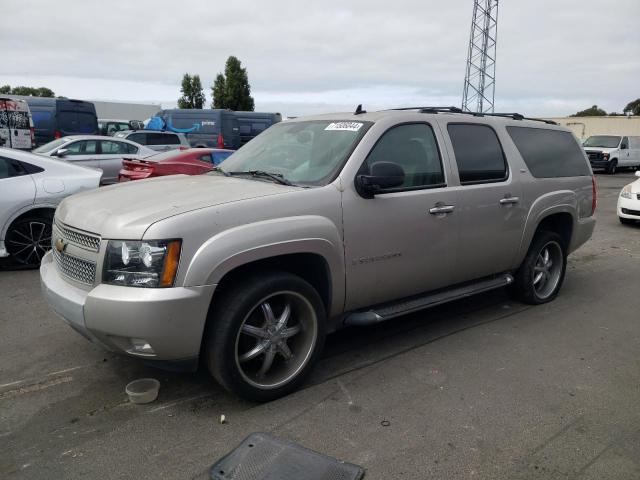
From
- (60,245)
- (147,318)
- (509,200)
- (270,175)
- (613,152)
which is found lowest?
(613,152)

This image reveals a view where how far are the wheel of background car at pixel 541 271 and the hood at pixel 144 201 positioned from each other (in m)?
2.93

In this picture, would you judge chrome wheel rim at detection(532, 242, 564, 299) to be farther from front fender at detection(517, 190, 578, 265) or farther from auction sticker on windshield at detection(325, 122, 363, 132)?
auction sticker on windshield at detection(325, 122, 363, 132)

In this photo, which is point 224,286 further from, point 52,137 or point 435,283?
point 52,137

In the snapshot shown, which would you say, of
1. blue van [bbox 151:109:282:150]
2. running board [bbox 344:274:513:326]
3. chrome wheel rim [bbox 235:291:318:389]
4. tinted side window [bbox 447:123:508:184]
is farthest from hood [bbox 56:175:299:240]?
blue van [bbox 151:109:282:150]

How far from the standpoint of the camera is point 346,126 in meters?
4.20

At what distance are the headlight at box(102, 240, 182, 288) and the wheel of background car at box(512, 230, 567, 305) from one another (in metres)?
3.76

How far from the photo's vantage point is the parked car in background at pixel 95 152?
12656 millimetres

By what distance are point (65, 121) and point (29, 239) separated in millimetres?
15367

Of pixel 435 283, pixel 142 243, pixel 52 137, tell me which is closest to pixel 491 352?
pixel 435 283

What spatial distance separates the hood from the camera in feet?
10.3

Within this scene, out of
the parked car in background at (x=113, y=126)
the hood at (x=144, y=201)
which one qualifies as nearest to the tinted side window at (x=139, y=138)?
the parked car in background at (x=113, y=126)

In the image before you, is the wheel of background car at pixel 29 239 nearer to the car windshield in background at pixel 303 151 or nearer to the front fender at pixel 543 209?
the car windshield in background at pixel 303 151

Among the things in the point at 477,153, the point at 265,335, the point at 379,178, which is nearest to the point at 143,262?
the point at 265,335

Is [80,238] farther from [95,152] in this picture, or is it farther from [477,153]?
A: [95,152]
